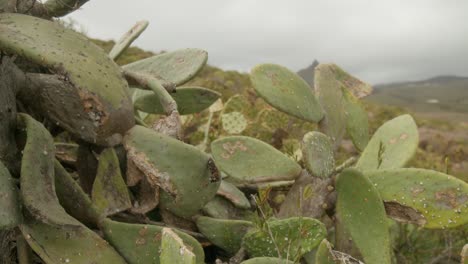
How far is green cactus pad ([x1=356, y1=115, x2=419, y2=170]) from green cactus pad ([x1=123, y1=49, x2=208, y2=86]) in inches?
20.3

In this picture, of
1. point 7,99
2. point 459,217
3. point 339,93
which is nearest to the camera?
point 7,99

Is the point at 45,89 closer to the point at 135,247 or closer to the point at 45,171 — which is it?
the point at 45,171

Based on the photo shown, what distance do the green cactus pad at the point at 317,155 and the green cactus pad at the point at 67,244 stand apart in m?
0.43

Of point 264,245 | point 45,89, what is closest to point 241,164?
point 264,245

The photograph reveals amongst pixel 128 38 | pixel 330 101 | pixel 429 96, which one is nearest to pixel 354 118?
pixel 330 101

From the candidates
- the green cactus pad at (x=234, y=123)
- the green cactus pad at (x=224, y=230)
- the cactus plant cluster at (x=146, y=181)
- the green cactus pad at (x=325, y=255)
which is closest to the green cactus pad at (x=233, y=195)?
the cactus plant cluster at (x=146, y=181)

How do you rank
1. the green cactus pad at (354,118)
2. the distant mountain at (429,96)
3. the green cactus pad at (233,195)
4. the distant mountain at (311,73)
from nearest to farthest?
the green cactus pad at (233,195), the green cactus pad at (354,118), the distant mountain at (311,73), the distant mountain at (429,96)

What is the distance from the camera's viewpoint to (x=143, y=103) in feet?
4.52

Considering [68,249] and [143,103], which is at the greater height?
[143,103]

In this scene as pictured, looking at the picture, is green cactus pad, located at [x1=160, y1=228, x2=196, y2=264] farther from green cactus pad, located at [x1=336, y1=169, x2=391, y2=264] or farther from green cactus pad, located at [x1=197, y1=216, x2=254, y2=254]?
green cactus pad, located at [x1=336, y1=169, x2=391, y2=264]

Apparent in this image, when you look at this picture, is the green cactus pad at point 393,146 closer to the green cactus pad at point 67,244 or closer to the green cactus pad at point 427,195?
the green cactus pad at point 427,195

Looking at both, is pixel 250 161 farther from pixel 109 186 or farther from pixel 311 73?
pixel 311 73

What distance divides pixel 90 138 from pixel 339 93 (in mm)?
760

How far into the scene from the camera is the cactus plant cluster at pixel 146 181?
35.4 inches
